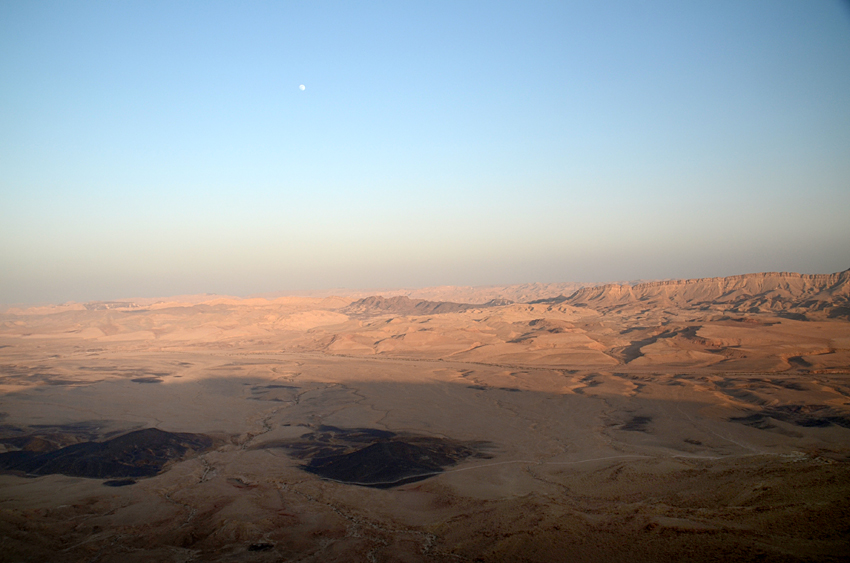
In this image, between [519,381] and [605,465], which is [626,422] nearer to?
[605,465]

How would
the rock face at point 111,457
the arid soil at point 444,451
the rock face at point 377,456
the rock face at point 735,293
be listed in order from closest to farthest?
1. the arid soil at point 444,451
2. the rock face at point 377,456
3. the rock face at point 111,457
4. the rock face at point 735,293

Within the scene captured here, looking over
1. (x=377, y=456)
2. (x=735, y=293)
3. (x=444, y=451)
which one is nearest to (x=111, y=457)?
(x=377, y=456)

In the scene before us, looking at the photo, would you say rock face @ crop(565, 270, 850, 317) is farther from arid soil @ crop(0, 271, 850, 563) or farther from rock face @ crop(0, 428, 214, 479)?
rock face @ crop(0, 428, 214, 479)

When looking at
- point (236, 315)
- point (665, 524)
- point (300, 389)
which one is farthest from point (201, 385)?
point (236, 315)

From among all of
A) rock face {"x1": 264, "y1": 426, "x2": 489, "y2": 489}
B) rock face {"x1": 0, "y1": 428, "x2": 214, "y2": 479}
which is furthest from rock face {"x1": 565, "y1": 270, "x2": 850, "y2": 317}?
rock face {"x1": 0, "y1": 428, "x2": 214, "y2": 479}

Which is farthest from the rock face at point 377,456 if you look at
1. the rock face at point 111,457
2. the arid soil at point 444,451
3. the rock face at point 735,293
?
the rock face at point 735,293

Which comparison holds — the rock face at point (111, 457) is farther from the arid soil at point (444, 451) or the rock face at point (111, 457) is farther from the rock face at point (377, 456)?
the rock face at point (377, 456)
